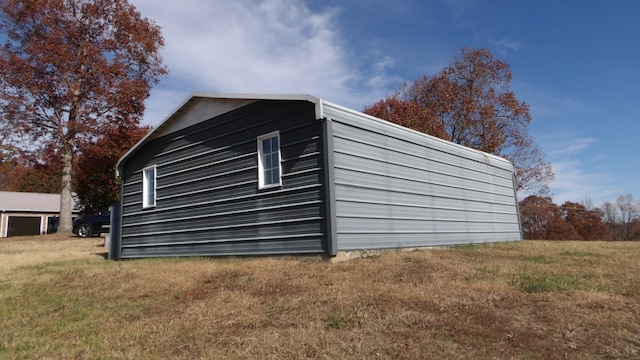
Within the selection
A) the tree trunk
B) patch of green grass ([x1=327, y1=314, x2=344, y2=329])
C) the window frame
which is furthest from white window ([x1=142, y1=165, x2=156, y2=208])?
the tree trunk

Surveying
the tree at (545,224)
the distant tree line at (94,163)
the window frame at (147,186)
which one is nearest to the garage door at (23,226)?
the distant tree line at (94,163)

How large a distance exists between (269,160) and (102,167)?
863 inches

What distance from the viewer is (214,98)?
1088 cm

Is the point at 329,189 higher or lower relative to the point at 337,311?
higher

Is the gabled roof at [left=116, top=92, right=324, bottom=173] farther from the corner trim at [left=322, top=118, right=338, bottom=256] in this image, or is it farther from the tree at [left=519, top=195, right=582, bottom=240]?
the tree at [left=519, top=195, right=582, bottom=240]

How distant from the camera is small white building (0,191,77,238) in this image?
120 ft

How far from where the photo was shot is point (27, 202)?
124 feet

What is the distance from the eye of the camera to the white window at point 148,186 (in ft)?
42.0

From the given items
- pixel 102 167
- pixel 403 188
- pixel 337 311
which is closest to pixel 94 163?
pixel 102 167

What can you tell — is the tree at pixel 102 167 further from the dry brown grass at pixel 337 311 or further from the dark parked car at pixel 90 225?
the dry brown grass at pixel 337 311

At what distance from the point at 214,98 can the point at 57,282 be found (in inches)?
205

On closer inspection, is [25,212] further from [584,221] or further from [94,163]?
[584,221]

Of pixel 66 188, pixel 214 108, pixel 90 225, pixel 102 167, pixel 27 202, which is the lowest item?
pixel 90 225

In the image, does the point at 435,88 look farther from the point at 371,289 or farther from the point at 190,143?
the point at 371,289
